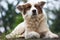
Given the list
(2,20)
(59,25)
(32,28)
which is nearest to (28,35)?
(32,28)

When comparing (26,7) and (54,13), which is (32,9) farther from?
(54,13)

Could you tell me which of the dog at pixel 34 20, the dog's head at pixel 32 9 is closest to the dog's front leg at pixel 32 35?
the dog at pixel 34 20

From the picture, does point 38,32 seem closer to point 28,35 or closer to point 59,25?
point 28,35

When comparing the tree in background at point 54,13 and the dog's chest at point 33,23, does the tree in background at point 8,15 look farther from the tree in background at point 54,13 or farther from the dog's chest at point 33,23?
the dog's chest at point 33,23

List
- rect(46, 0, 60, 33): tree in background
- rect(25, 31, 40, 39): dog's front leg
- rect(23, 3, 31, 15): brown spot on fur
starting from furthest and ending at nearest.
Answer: rect(46, 0, 60, 33): tree in background → rect(23, 3, 31, 15): brown spot on fur → rect(25, 31, 40, 39): dog's front leg

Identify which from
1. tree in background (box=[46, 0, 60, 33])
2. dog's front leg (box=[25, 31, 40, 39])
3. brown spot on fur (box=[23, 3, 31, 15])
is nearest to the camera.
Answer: dog's front leg (box=[25, 31, 40, 39])

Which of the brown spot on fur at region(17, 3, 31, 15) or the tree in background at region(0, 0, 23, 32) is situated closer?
the brown spot on fur at region(17, 3, 31, 15)

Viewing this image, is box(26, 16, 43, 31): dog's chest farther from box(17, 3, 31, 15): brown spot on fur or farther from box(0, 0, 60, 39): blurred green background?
box(0, 0, 60, 39): blurred green background

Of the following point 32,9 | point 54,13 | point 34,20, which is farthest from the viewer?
point 54,13

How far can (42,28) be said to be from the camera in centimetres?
889

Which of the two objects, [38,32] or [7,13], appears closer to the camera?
[38,32]

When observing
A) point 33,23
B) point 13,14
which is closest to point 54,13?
point 13,14

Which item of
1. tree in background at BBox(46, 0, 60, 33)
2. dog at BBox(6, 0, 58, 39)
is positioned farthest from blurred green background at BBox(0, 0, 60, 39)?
dog at BBox(6, 0, 58, 39)

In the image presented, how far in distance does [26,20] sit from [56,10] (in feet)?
15.9
